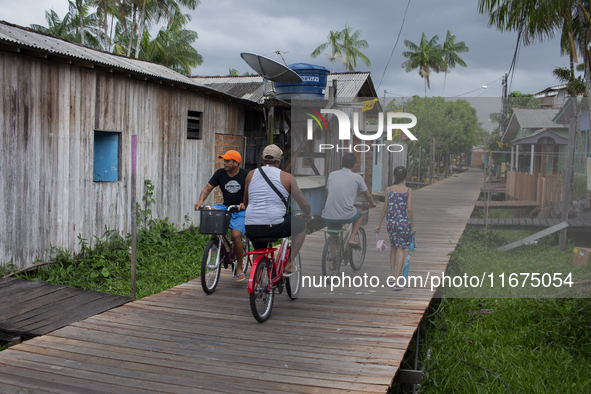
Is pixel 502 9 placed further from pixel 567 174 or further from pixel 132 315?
pixel 132 315

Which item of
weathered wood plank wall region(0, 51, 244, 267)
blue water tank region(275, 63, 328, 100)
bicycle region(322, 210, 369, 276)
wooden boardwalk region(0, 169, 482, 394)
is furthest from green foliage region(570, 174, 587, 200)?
weathered wood plank wall region(0, 51, 244, 267)

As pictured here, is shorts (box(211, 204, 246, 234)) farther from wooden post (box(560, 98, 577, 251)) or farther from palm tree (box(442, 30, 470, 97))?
palm tree (box(442, 30, 470, 97))

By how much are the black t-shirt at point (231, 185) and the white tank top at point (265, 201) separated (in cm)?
110

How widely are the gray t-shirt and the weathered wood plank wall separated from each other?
4.45 metres

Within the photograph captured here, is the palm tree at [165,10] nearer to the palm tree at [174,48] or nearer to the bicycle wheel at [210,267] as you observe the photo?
the palm tree at [174,48]

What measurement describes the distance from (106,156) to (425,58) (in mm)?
49259

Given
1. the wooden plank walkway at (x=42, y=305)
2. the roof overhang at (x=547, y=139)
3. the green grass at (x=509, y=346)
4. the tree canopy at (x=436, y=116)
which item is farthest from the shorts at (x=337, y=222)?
the roof overhang at (x=547, y=139)

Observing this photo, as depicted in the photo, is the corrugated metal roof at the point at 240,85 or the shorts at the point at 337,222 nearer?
the shorts at the point at 337,222

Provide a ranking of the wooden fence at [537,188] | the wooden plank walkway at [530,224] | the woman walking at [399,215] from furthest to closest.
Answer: the wooden fence at [537,188]
the wooden plank walkway at [530,224]
the woman walking at [399,215]

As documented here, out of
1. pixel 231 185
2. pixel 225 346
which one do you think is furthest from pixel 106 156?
pixel 225 346

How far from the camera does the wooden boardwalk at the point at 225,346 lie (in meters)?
3.85

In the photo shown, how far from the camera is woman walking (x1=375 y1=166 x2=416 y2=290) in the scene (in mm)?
6188

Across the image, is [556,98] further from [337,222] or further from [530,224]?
[337,222]

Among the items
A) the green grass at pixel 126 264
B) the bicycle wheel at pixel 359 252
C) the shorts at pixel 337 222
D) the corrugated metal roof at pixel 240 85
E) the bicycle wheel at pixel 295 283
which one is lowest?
the green grass at pixel 126 264
